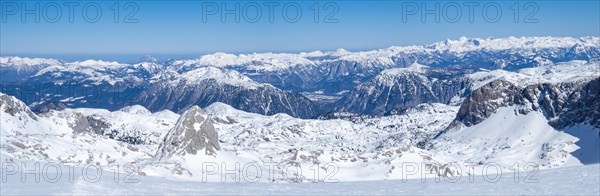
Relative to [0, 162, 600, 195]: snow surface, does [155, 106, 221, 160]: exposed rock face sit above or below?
below

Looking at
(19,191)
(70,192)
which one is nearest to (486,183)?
(70,192)

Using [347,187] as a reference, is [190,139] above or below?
below

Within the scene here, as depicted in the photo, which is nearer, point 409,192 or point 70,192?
point 70,192

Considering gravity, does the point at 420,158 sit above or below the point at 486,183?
below

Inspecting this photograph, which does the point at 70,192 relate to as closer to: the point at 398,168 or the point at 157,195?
the point at 157,195

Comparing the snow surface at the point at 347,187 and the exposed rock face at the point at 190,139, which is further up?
the snow surface at the point at 347,187

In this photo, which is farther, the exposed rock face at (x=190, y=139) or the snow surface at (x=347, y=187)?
the exposed rock face at (x=190, y=139)

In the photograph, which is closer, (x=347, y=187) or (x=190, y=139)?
(x=347, y=187)

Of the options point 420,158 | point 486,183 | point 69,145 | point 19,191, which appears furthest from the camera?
point 420,158
